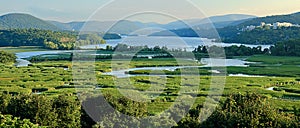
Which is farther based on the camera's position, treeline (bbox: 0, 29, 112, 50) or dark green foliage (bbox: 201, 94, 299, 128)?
treeline (bbox: 0, 29, 112, 50)

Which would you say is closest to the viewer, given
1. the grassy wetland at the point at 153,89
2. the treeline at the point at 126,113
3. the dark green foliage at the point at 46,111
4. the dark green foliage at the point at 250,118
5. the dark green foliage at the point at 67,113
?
the dark green foliage at the point at 250,118

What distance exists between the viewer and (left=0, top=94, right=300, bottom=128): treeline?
47.8 ft

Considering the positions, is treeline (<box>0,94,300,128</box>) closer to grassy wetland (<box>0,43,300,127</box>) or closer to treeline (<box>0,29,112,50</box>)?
grassy wetland (<box>0,43,300,127</box>)

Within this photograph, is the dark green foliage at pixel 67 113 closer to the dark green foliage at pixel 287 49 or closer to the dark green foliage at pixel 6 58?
the dark green foliage at pixel 6 58

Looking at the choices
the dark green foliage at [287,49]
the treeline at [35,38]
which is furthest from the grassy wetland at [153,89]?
the treeline at [35,38]

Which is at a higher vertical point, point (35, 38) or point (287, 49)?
point (287, 49)

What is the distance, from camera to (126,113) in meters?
16.6

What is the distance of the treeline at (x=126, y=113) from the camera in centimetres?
1455

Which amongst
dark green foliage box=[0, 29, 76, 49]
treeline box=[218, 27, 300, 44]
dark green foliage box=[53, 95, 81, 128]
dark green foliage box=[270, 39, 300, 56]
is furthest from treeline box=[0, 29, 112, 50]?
dark green foliage box=[53, 95, 81, 128]

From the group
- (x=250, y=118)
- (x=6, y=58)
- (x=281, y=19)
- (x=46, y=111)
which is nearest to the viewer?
(x=250, y=118)

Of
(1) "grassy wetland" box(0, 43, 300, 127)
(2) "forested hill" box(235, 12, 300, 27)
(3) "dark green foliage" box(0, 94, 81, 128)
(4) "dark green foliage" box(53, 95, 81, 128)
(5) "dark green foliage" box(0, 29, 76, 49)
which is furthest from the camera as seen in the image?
(2) "forested hill" box(235, 12, 300, 27)

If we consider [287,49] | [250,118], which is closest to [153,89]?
[250,118]

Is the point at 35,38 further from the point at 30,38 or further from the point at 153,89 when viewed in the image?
the point at 153,89

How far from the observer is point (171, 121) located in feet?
50.6
